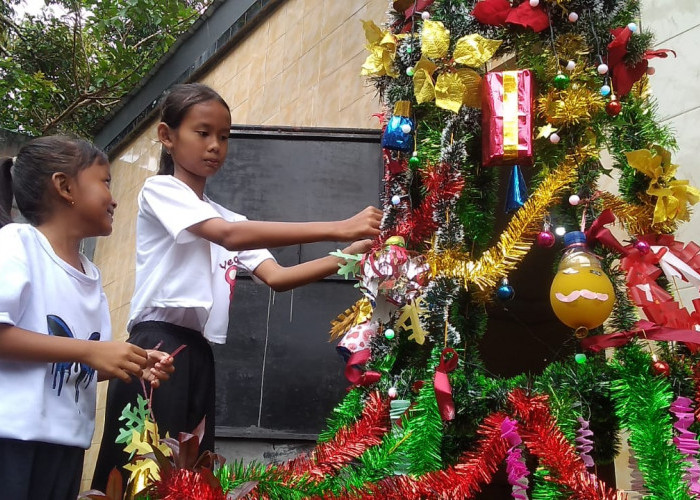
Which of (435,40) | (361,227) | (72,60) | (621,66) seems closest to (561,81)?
(621,66)

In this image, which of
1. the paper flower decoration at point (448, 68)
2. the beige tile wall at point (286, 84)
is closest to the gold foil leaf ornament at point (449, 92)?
the paper flower decoration at point (448, 68)

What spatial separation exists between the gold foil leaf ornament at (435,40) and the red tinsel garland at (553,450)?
697mm

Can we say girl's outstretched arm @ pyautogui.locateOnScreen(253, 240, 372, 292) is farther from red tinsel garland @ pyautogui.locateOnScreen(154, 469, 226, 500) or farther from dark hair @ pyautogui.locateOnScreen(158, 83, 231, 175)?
red tinsel garland @ pyautogui.locateOnScreen(154, 469, 226, 500)

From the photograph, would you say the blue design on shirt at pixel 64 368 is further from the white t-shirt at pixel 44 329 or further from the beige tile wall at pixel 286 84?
the beige tile wall at pixel 286 84

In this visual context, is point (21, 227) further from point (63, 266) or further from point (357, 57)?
point (357, 57)

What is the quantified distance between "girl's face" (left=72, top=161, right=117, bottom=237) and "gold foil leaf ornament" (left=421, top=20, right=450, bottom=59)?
2.55 feet

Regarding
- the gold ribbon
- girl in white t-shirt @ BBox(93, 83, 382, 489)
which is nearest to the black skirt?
girl in white t-shirt @ BBox(93, 83, 382, 489)

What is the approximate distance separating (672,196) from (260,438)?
5.93 ft

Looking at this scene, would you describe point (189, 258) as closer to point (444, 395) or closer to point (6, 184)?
point (6, 184)

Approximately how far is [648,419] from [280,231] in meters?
0.81

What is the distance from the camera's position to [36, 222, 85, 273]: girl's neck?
154cm

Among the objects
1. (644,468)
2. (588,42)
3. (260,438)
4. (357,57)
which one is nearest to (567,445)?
(644,468)

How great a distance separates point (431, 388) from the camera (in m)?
1.22

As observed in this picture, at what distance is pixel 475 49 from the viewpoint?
1402 mm
